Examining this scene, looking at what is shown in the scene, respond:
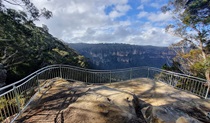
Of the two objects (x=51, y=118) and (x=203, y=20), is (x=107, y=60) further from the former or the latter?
(x=51, y=118)

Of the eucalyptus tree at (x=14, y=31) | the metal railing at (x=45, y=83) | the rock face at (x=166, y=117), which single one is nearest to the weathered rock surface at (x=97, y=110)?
the rock face at (x=166, y=117)

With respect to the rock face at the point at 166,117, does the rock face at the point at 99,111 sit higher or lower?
higher

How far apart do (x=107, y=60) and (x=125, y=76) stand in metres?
64.0

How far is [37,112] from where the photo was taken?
124 inches

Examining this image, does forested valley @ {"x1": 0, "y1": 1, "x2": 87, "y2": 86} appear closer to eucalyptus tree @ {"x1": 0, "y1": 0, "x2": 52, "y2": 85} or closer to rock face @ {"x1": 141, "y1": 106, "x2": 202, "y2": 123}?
eucalyptus tree @ {"x1": 0, "y1": 0, "x2": 52, "y2": 85}

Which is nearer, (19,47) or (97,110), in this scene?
(97,110)

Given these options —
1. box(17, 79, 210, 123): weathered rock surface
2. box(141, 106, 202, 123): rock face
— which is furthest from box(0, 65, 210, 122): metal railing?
box(141, 106, 202, 123): rock face

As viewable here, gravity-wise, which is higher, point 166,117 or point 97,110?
point 97,110

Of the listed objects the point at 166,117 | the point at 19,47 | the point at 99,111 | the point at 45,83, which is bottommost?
the point at 166,117

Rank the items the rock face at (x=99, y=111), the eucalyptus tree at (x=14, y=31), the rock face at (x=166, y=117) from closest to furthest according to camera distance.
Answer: the rock face at (x=99, y=111), the rock face at (x=166, y=117), the eucalyptus tree at (x=14, y=31)

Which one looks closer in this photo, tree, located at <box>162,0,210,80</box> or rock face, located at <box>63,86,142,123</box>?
rock face, located at <box>63,86,142,123</box>

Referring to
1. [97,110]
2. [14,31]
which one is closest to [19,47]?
[14,31]

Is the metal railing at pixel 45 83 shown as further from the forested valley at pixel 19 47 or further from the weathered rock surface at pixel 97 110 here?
the forested valley at pixel 19 47

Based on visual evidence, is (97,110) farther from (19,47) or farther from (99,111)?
(19,47)
